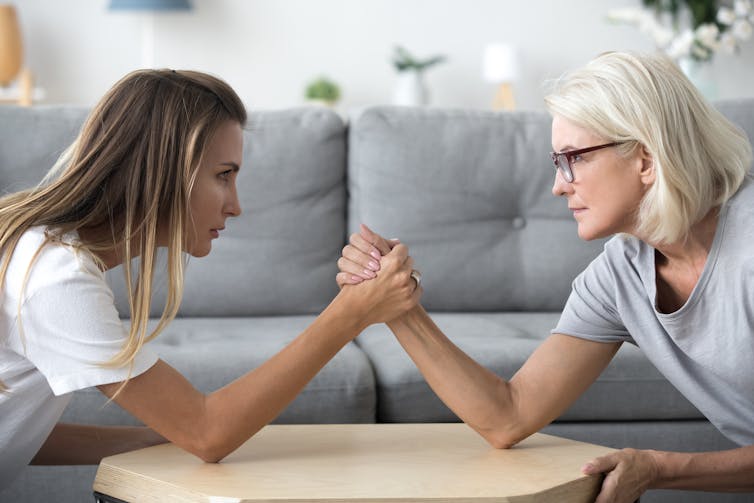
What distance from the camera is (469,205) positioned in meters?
2.77

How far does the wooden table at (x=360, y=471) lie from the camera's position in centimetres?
116

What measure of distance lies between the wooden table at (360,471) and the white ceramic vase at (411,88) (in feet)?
12.1

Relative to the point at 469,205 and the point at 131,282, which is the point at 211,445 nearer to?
the point at 131,282

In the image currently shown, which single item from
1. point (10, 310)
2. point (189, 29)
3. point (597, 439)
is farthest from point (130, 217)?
point (189, 29)

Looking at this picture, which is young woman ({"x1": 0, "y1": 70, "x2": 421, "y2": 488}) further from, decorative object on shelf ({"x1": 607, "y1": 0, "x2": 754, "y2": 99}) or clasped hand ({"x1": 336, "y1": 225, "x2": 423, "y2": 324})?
decorative object on shelf ({"x1": 607, "y1": 0, "x2": 754, "y2": 99})

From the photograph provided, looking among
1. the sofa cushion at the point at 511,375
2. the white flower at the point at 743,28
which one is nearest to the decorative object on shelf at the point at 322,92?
the white flower at the point at 743,28

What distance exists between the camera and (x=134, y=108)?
1.39m

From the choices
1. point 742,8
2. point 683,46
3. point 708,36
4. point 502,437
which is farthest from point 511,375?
point 742,8

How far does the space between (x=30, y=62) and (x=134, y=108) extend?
4000mm

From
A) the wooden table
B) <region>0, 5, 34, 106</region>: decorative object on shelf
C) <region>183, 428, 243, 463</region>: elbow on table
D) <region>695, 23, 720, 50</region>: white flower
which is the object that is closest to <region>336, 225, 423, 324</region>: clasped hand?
the wooden table

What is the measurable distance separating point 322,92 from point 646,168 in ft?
12.2

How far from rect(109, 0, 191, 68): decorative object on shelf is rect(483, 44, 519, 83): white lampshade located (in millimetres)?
1520

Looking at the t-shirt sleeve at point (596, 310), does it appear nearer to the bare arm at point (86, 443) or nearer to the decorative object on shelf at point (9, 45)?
the bare arm at point (86, 443)

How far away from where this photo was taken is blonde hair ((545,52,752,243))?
140 cm
